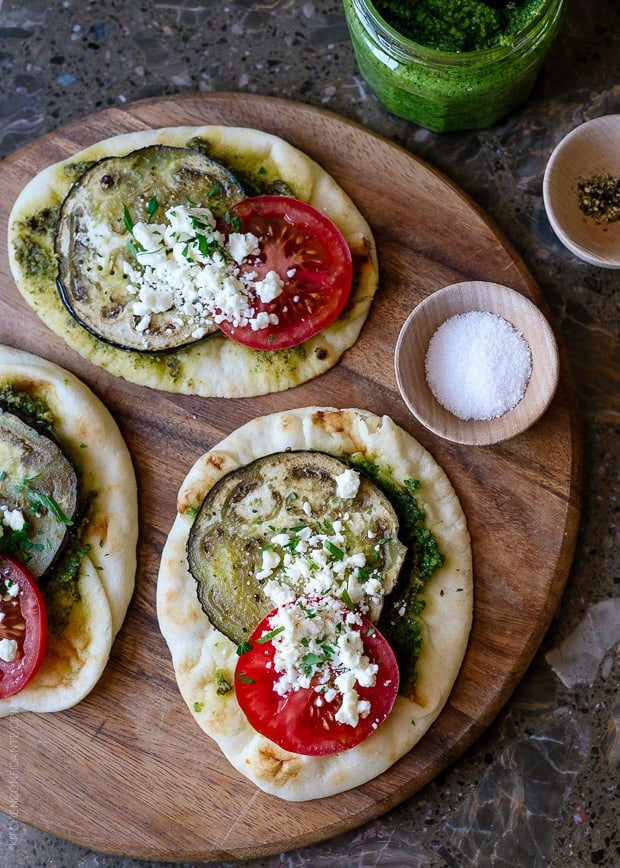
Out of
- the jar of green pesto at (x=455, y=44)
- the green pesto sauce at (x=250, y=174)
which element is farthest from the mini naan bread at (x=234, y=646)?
the jar of green pesto at (x=455, y=44)

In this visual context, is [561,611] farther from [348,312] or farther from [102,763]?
[102,763]

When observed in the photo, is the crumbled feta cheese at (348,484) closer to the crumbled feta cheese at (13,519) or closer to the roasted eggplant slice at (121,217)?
the roasted eggplant slice at (121,217)

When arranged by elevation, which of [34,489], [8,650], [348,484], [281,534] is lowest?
[8,650]

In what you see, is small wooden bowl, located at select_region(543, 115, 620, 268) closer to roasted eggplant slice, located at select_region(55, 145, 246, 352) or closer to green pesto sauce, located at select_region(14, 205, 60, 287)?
roasted eggplant slice, located at select_region(55, 145, 246, 352)

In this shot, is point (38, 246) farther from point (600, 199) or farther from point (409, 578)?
point (600, 199)

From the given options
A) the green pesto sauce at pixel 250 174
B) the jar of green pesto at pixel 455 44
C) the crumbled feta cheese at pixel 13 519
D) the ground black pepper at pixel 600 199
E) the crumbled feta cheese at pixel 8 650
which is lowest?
the crumbled feta cheese at pixel 8 650

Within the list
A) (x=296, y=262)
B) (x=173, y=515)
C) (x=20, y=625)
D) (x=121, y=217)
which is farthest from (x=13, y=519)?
(x=296, y=262)

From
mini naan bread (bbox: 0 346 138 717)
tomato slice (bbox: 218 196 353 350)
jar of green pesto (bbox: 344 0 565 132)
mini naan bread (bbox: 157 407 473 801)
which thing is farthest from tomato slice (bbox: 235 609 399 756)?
jar of green pesto (bbox: 344 0 565 132)
